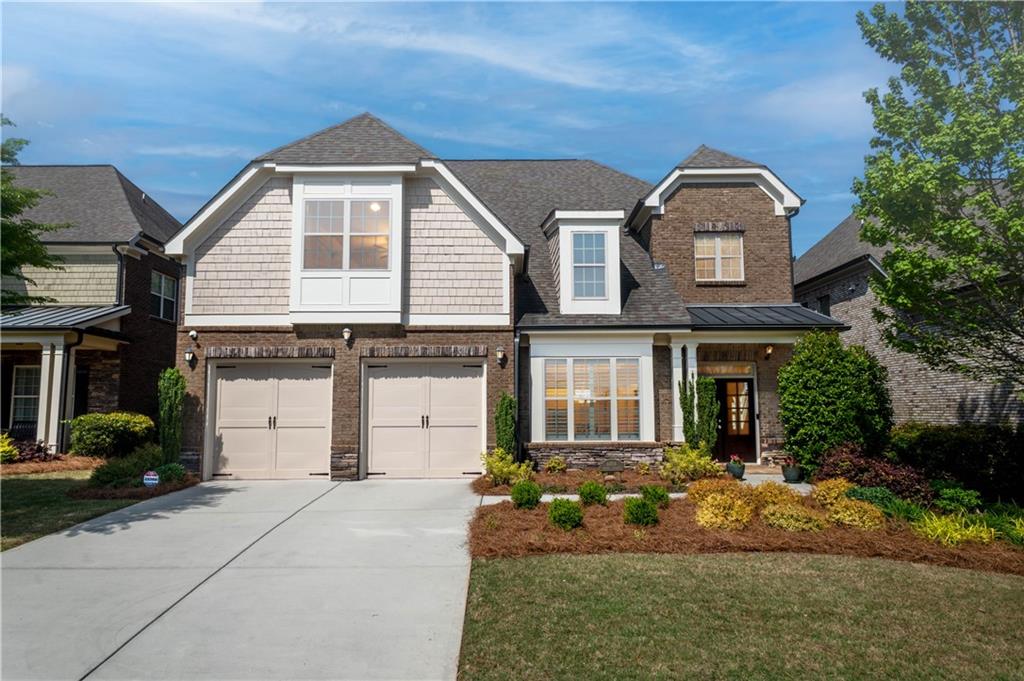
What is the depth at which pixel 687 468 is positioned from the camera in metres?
12.2

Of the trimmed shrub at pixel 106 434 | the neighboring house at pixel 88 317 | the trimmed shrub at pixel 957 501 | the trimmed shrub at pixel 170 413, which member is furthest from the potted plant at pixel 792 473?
the neighboring house at pixel 88 317

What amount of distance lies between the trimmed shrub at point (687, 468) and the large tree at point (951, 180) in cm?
421

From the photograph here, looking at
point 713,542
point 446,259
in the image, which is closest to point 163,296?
point 446,259

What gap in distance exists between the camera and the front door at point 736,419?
1516 cm

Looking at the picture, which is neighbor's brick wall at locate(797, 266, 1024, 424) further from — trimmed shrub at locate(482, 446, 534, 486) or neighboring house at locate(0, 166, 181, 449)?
neighboring house at locate(0, 166, 181, 449)

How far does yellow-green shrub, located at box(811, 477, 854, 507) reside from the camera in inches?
352

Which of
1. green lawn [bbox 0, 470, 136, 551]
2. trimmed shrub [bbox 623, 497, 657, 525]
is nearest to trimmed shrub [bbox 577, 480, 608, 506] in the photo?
trimmed shrub [bbox 623, 497, 657, 525]

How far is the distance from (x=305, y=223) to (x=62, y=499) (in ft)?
22.7

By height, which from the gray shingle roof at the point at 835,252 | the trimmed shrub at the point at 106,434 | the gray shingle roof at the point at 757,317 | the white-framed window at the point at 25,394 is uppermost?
the gray shingle roof at the point at 835,252

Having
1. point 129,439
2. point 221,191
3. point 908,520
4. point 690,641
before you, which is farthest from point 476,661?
point 129,439

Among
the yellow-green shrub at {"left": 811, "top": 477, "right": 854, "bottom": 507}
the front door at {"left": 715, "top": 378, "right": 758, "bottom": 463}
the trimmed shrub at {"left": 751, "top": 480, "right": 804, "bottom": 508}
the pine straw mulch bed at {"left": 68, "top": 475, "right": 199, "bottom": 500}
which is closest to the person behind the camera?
the trimmed shrub at {"left": 751, "top": 480, "right": 804, "bottom": 508}

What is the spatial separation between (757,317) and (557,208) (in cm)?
645

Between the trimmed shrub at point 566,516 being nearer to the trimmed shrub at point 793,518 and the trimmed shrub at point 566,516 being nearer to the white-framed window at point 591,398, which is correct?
the trimmed shrub at point 793,518

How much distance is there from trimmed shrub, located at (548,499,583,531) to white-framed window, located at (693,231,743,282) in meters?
9.94
